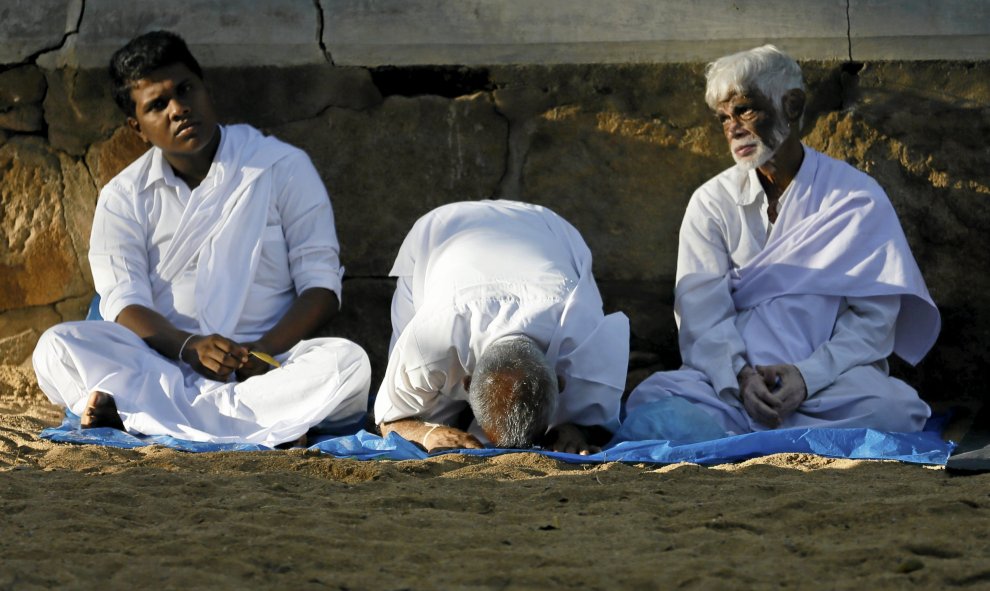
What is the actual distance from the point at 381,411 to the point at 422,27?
1.89 m

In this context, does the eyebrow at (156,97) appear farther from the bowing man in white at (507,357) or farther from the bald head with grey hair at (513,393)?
the bald head with grey hair at (513,393)

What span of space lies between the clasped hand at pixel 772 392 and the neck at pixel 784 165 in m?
0.77

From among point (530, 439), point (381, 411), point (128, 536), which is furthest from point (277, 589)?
point (381, 411)

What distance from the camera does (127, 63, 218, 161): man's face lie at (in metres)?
5.79

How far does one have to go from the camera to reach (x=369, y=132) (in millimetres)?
6273

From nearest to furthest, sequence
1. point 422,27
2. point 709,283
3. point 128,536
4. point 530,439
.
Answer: point 128,536, point 530,439, point 709,283, point 422,27

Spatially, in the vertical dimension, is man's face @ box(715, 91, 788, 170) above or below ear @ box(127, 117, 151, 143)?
below

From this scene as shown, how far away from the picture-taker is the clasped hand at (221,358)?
545 centimetres

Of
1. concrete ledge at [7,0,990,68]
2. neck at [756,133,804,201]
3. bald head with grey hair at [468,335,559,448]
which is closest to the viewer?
bald head with grey hair at [468,335,559,448]

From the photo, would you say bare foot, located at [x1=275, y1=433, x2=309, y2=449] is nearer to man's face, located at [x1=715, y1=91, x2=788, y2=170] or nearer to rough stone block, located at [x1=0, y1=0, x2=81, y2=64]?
man's face, located at [x1=715, y1=91, x2=788, y2=170]

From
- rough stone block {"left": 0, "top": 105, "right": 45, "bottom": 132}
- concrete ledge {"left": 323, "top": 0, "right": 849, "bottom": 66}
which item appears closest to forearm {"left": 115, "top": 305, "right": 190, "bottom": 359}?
rough stone block {"left": 0, "top": 105, "right": 45, "bottom": 132}

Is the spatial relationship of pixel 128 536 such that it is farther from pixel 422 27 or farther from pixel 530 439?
pixel 422 27

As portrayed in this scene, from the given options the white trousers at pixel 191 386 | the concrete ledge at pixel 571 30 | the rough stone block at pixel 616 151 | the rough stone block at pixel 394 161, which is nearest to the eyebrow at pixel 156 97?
the rough stone block at pixel 394 161

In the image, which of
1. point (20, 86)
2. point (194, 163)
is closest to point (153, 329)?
point (194, 163)
